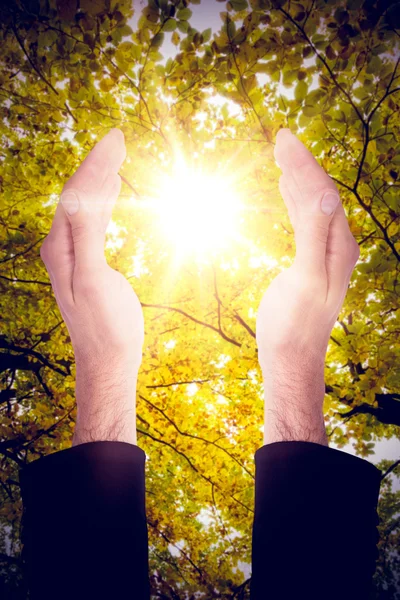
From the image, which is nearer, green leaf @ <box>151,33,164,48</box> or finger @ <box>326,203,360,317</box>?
finger @ <box>326,203,360,317</box>

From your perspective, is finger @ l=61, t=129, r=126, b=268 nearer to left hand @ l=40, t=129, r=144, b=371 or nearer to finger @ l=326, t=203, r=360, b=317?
left hand @ l=40, t=129, r=144, b=371

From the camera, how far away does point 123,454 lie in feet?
4.13

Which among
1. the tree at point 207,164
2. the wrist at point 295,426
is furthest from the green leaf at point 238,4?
the wrist at point 295,426

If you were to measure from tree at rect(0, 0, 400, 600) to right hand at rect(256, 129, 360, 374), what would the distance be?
1.05 metres

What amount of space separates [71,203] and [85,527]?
148cm

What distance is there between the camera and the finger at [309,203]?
1.68 meters

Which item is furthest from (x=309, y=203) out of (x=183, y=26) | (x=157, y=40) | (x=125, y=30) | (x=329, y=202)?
(x=125, y=30)

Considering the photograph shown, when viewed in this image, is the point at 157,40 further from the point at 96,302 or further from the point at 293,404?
the point at 293,404

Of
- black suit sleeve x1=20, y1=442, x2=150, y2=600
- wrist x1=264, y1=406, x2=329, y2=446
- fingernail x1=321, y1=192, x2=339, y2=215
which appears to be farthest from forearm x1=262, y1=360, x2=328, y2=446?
fingernail x1=321, y1=192, x2=339, y2=215

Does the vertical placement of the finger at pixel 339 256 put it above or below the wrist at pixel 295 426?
above

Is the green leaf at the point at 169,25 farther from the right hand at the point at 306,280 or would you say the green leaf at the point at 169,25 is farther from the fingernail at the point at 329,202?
the fingernail at the point at 329,202

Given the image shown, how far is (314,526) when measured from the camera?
1.08 meters

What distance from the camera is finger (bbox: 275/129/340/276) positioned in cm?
168

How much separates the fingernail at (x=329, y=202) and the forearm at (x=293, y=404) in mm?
811
